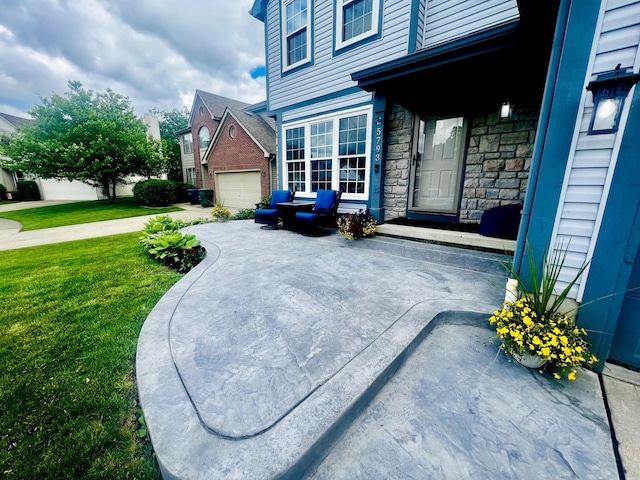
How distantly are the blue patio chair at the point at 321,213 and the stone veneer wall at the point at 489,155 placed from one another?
4.71 feet

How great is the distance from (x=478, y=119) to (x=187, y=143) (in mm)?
19512

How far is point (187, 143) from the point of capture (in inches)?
721

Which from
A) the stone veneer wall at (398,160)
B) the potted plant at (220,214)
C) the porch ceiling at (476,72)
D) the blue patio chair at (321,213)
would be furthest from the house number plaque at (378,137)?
the potted plant at (220,214)

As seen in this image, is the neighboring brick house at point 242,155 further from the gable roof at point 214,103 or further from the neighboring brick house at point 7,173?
the neighboring brick house at point 7,173

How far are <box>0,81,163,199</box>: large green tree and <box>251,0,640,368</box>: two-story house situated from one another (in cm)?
1095

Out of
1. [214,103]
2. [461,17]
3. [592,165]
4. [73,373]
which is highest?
[214,103]

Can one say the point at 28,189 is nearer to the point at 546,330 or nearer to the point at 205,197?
the point at 205,197

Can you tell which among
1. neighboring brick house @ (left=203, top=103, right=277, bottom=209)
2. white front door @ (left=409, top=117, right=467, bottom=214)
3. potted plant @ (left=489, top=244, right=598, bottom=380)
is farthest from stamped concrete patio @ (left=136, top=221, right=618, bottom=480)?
neighboring brick house @ (left=203, top=103, right=277, bottom=209)

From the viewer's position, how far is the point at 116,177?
1405cm

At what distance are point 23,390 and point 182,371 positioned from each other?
36.9 inches

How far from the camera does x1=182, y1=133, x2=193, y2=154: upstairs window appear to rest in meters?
18.1

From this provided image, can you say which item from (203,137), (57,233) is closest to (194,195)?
(203,137)

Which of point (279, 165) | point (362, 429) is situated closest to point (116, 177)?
point (279, 165)

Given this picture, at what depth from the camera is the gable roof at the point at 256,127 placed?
10.6 metres
